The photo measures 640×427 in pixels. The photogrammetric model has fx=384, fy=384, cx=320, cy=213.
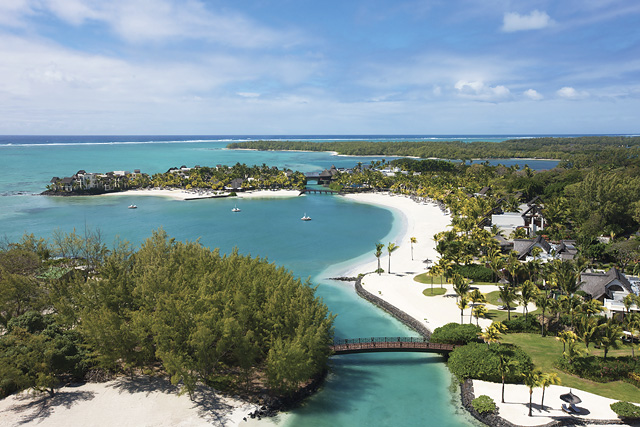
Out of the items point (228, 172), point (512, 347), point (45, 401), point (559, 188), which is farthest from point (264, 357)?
point (228, 172)

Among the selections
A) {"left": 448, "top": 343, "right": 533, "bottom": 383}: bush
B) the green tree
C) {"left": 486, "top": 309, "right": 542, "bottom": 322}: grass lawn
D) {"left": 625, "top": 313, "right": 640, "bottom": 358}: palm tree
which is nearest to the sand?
{"left": 486, "top": 309, "right": 542, "bottom": 322}: grass lawn

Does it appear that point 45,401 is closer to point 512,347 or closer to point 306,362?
point 306,362

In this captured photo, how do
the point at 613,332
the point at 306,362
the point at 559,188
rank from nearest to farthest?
1. the point at 306,362
2. the point at 613,332
3. the point at 559,188

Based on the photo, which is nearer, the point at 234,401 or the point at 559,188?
the point at 234,401

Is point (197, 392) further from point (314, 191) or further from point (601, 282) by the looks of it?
point (314, 191)

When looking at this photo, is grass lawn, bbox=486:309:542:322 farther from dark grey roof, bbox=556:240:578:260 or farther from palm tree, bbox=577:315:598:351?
dark grey roof, bbox=556:240:578:260

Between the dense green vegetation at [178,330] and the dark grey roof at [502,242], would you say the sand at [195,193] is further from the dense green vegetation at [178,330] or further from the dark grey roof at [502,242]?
the dense green vegetation at [178,330]

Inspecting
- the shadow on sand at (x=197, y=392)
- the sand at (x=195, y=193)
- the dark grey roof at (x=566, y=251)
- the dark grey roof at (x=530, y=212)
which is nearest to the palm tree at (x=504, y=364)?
the shadow on sand at (x=197, y=392)
